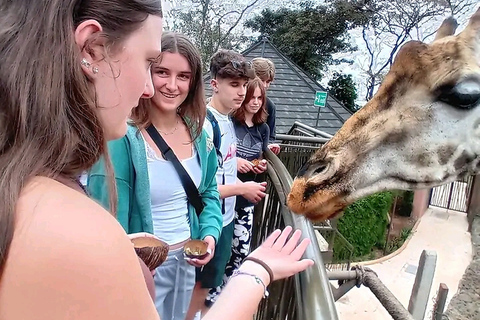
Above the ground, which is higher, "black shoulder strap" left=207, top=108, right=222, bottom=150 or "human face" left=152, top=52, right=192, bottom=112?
"human face" left=152, top=52, right=192, bottom=112

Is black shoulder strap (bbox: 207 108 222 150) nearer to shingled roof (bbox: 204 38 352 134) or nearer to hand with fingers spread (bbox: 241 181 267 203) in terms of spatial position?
hand with fingers spread (bbox: 241 181 267 203)

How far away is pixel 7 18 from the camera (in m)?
0.52

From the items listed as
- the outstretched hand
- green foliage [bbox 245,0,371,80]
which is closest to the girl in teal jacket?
the outstretched hand

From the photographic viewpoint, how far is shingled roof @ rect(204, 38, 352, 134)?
8.59 metres

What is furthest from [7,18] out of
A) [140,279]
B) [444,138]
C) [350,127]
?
[444,138]

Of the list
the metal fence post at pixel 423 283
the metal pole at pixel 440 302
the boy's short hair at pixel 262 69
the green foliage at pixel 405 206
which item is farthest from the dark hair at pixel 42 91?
the green foliage at pixel 405 206

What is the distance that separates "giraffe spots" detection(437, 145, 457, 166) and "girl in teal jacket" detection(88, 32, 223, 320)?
724 millimetres

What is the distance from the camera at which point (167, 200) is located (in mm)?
1296

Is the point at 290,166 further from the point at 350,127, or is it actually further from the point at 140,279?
the point at 140,279

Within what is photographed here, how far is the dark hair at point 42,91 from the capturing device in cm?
50

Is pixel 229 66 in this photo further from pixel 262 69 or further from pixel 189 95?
pixel 262 69

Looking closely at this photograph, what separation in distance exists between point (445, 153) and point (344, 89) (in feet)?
58.4

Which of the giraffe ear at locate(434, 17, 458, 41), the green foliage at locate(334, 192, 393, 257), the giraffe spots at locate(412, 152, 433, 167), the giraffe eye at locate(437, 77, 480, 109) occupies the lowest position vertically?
the green foliage at locate(334, 192, 393, 257)

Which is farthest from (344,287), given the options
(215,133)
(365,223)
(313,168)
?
(365,223)
